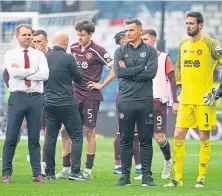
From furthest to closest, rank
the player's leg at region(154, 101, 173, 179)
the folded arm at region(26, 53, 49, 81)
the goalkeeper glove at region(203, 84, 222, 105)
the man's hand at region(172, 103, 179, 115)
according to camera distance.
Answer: the player's leg at region(154, 101, 173, 179), the man's hand at region(172, 103, 179, 115), the folded arm at region(26, 53, 49, 81), the goalkeeper glove at region(203, 84, 222, 105)

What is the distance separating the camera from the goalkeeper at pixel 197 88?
1108 centimetres

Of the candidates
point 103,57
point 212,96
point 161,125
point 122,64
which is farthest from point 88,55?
point 212,96

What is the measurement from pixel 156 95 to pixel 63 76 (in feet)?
5.55

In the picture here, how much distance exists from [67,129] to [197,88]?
2.09m

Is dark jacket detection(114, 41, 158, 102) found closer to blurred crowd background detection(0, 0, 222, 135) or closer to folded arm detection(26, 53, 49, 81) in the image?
folded arm detection(26, 53, 49, 81)

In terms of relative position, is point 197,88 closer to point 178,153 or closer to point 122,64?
point 178,153

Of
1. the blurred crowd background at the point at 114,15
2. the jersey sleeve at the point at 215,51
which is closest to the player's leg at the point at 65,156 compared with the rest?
the jersey sleeve at the point at 215,51

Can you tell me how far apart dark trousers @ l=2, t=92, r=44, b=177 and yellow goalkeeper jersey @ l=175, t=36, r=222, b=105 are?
6.23ft

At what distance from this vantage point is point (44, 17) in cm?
2714

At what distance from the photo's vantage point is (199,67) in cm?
1110

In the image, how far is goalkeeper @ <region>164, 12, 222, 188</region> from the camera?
Result: 36.3 ft

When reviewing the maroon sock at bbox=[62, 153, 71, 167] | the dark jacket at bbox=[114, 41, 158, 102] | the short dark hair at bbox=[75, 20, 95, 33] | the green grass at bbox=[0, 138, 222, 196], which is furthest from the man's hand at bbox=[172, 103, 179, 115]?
the maroon sock at bbox=[62, 153, 71, 167]

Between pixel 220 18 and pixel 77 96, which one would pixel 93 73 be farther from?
pixel 220 18

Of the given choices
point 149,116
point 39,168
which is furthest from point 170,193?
Answer: point 39,168
